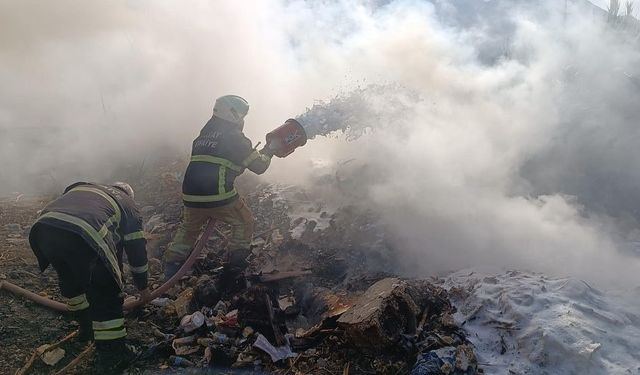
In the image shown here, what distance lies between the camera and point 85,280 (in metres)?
3.33

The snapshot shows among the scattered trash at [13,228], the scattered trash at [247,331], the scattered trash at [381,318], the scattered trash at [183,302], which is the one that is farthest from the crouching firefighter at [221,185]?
the scattered trash at [13,228]

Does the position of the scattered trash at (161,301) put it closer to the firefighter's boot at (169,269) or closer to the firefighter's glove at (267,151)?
the firefighter's boot at (169,269)

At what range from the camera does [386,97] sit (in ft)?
21.8

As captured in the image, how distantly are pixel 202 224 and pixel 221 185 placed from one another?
22.1 inches

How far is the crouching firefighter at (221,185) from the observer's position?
4688mm

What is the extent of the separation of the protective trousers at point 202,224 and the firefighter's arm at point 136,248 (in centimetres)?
101

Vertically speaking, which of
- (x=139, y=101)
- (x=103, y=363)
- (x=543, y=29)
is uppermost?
(x=543, y=29)

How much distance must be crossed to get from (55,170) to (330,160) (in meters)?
5.54

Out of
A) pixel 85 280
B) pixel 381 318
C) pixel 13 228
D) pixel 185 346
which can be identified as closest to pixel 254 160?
pixel 185 346

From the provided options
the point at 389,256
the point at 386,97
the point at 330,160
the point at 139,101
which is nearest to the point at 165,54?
the point at 139,101

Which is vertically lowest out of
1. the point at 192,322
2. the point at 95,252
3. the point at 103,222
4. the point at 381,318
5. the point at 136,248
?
the point at 192,322

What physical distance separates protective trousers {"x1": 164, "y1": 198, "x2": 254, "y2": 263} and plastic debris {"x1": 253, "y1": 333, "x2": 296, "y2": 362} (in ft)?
4.64

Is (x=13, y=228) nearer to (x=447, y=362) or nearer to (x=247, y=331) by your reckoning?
(x=247, y=331)

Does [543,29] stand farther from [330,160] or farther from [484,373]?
[484,373]
